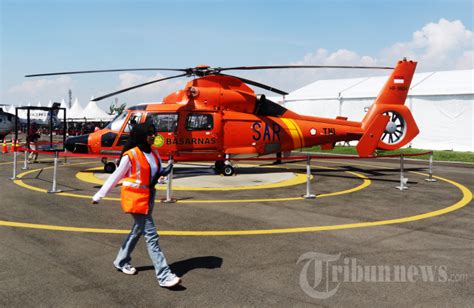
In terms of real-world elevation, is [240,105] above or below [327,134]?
above

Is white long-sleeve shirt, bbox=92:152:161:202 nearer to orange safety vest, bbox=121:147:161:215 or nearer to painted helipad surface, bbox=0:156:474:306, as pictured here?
orange safety vest, bbox=121:147:161:215

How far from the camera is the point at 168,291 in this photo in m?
4.43

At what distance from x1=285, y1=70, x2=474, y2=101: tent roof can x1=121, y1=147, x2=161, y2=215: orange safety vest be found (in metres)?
28.8

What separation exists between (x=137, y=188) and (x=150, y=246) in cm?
74

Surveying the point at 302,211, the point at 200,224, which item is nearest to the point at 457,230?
the point at 302,211

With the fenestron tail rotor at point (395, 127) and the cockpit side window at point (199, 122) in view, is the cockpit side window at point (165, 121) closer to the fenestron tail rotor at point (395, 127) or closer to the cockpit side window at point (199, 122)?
A: the cockpit side window at point (199, 122)

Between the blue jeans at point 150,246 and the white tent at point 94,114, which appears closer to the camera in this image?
the blue jeans at point 150,246

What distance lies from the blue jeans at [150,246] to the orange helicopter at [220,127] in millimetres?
8286

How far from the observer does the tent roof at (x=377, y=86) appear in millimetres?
28188

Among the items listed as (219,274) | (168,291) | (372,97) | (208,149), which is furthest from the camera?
(372,97)

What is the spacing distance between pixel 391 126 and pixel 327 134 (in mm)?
3091

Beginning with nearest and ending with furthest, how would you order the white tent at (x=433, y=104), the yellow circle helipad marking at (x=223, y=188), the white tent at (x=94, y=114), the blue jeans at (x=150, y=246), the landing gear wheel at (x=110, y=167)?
1. the blue jeans at (x=150, y=246)
2. the yellow circle helipad marking at (x=223, y=188)
3. the landing gear wheel at (x=110, y=167)
4. the white tent at (x=433, y=104)
5. the white tent at (x=94, y=114)

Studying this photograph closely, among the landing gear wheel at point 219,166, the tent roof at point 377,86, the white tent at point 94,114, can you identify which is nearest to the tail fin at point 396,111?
the landing gear wheel at point 219,166

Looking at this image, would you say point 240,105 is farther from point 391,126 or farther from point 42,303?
point 42,303
